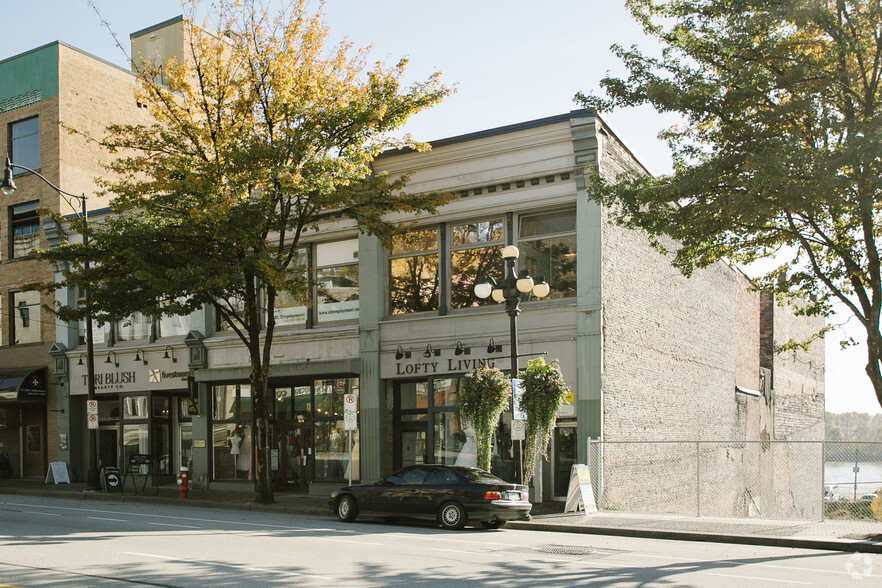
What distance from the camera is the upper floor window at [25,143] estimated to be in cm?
3412

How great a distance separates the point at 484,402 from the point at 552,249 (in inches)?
191

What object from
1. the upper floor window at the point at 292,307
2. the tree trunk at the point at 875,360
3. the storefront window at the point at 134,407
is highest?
the upper floor window at the point at 292,307

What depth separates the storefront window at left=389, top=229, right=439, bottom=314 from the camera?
23.4 metres

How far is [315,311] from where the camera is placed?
25.8 meters

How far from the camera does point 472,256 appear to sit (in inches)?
896

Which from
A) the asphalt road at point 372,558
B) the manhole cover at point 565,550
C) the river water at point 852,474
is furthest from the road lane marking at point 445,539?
the river water at point 852,474

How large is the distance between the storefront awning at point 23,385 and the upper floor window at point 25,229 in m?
4.87

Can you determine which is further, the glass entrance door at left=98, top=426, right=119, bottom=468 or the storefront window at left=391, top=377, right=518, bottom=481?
the glass entrance door at left=98, top=426, right=119, bottom=468

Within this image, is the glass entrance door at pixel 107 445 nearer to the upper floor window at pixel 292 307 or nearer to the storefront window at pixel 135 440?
the storefront window at pixel 135 440

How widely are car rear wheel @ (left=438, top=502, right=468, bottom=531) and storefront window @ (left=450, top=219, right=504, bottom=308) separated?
7.22 metres

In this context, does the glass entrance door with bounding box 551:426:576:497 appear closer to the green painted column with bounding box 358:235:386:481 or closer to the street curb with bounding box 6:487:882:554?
the street curb with bounding box 6:487:882:554

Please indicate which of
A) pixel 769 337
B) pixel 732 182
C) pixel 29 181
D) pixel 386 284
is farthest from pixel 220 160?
pixel 769 337

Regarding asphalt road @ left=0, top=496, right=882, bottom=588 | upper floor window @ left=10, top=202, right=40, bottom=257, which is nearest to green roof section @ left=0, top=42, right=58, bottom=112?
upper floor window @ left=10, top=202, right=40, bottom=257

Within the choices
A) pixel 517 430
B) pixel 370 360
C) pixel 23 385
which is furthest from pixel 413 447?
pixel 23 385
